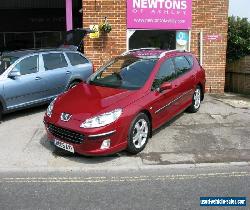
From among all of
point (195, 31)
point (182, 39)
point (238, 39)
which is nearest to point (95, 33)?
point (182, 39)

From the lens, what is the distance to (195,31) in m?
11.9

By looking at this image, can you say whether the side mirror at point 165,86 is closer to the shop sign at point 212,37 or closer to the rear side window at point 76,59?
the rear side window at point 76,59

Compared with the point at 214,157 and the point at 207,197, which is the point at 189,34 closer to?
the point at 214,157

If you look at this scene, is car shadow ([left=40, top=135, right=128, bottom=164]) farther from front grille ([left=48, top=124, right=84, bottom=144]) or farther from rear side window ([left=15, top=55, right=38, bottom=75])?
rear side window ([left=15, top=55, right=38, bottom=75])

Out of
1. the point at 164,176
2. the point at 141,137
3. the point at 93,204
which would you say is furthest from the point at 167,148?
the point at 93,204

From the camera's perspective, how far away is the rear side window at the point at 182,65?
805 centimetres

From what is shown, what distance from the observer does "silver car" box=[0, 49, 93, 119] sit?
8461 mm

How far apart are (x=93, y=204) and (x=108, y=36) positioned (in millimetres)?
7731

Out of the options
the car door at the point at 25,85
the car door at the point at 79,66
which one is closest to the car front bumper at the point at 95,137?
the car door at the point at 25,85

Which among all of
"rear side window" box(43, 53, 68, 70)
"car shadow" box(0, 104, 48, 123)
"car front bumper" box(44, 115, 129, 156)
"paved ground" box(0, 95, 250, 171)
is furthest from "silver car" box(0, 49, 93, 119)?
"car front bumper" box(44, 115, 129, 156)

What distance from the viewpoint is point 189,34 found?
11953 mm

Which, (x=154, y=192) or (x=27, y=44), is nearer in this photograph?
(x=154, y=192)

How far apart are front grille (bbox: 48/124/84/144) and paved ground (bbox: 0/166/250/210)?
1.82 ft

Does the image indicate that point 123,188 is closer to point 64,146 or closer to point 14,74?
point 64,146
